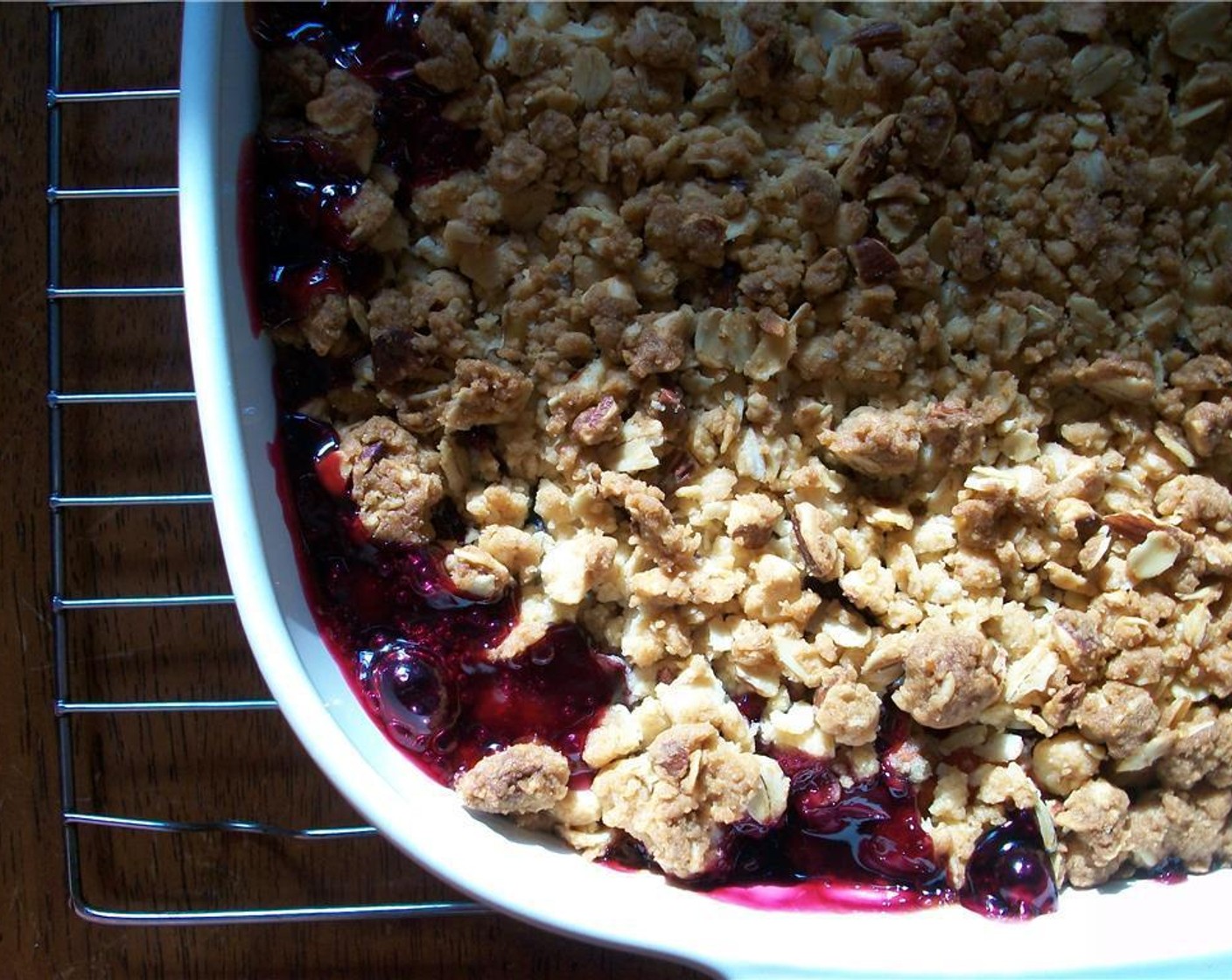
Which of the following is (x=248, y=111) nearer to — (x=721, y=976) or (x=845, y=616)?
(x=845, y=616)

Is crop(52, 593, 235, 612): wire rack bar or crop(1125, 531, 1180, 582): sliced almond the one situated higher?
crop(1125, 531, 1180, 582): sliced almond

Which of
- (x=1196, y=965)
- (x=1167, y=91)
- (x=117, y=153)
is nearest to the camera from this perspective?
(x=1196, y=965)

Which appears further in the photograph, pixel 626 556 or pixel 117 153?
pixel 117 153

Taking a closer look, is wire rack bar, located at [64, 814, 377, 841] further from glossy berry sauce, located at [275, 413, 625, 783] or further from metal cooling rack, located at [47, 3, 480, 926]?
glossy berry sauce, located at [275, 413, 625, 783]

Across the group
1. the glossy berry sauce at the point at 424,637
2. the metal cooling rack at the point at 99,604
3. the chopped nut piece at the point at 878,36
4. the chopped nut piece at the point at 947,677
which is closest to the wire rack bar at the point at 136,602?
the metal cooling rack at the point at 99,604

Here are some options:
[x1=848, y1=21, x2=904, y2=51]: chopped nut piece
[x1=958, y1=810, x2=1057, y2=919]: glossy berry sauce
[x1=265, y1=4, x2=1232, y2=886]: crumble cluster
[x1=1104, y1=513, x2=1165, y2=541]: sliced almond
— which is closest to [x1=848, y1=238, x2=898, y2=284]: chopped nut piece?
[x1=265, y1=4, x2=1232, y2=886]: crumble cluster

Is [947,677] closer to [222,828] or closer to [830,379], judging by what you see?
[830,379]

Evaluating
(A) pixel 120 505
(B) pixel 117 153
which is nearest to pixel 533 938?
(A) pixel 120 505
